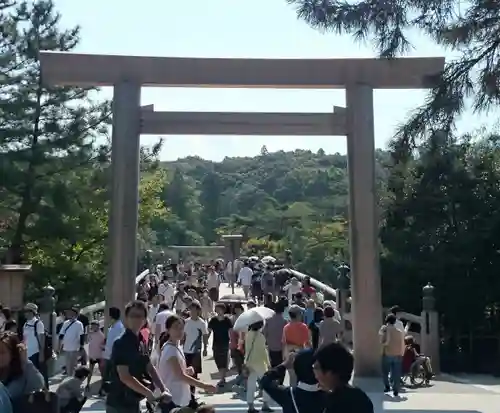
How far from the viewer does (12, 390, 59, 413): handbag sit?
5.47m

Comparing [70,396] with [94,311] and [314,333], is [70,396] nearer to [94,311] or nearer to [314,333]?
[314,333]

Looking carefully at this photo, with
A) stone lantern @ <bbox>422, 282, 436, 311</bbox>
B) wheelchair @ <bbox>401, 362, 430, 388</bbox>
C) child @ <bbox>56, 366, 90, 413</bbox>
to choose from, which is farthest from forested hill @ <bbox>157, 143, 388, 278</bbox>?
child @ <bbox>56, 366, 90, 413</bbox>

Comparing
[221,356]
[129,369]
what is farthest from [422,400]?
[129,369]

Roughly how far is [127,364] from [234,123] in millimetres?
8010

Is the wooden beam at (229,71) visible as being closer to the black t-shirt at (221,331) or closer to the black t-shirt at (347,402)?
the black t-shirt at (221,331)

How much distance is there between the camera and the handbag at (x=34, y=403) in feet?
18.0

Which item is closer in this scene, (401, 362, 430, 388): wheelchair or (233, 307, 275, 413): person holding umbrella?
(233, 307, 275, 413): person holding umbrella

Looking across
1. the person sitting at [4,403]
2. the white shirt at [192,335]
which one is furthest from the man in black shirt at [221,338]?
Answer: the person sitting at [4,403]

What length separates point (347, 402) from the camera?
4.11m

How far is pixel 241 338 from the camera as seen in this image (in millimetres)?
13188

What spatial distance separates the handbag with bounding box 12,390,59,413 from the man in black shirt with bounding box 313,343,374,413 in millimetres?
2182

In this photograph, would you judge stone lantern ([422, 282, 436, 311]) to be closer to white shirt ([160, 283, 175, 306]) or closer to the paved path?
the paved path

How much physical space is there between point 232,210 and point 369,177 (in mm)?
86874

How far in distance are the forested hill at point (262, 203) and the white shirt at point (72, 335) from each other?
27.9 m
